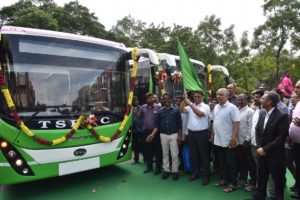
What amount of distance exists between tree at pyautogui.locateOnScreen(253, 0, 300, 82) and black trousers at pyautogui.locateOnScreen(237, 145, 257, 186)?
54.7ft

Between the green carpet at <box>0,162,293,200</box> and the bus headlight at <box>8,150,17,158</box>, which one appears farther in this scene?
the green carpet at <box>0,162,293,200</box>

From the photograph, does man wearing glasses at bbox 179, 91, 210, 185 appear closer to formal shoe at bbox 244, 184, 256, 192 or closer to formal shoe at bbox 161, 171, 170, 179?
formal shoe at bbox 161, 171, 170, 179

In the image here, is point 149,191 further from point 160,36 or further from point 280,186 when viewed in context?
point 160,36

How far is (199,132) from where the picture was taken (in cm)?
502

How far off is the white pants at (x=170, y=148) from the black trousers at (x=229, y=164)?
0.93 m

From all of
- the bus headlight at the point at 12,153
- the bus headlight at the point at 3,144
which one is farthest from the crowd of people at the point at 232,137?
the bus headlight at the point at 3,144

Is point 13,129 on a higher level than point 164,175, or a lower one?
higher

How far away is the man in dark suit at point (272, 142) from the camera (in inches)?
143

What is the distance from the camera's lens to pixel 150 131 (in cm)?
573

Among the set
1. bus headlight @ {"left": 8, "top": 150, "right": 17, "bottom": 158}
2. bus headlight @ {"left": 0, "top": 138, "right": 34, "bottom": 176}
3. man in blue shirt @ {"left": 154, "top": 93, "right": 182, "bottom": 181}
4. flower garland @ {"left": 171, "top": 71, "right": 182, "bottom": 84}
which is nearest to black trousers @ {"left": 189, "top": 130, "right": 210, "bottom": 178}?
man in blue shirt @ {"left": 154, "top": 93, "right": 182, "bottom": 181}

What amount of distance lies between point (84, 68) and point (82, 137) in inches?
48.5

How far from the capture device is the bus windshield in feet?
13.7

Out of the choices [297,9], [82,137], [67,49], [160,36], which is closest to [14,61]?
[67,49]

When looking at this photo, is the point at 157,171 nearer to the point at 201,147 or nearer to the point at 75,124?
the point at 201,147
